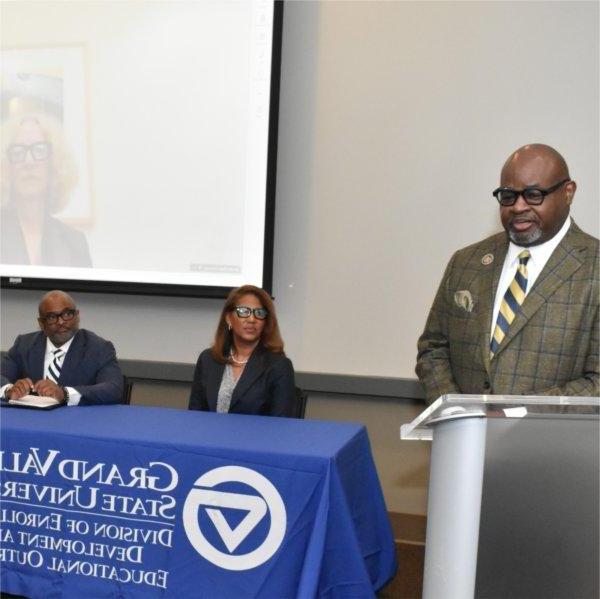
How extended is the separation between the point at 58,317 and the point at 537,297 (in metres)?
1.93

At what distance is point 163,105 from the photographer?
167 inches

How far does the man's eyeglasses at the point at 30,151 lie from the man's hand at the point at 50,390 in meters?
1.71

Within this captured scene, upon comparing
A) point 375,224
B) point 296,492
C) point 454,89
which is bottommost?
point 296,492

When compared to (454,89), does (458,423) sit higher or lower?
lower

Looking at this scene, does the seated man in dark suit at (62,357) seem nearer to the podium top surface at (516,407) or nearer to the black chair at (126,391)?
the black chair at (126,391)

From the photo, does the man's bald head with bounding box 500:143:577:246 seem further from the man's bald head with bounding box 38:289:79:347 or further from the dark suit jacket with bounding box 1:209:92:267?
the dark suit jacket with bounding box 1:209:92:267

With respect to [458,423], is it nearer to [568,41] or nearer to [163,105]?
[568,41]

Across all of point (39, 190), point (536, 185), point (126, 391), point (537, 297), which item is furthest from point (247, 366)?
point (39, 190)

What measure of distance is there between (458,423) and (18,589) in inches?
87.9

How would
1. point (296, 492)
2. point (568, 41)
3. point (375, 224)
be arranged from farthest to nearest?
point (375, 224), point (568, 41), point (296, 492)

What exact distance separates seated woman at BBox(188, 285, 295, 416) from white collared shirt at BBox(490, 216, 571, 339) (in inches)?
38.3

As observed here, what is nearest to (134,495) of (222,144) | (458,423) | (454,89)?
(458,423)

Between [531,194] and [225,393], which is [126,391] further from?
[531,194]

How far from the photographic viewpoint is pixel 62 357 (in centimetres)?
345
